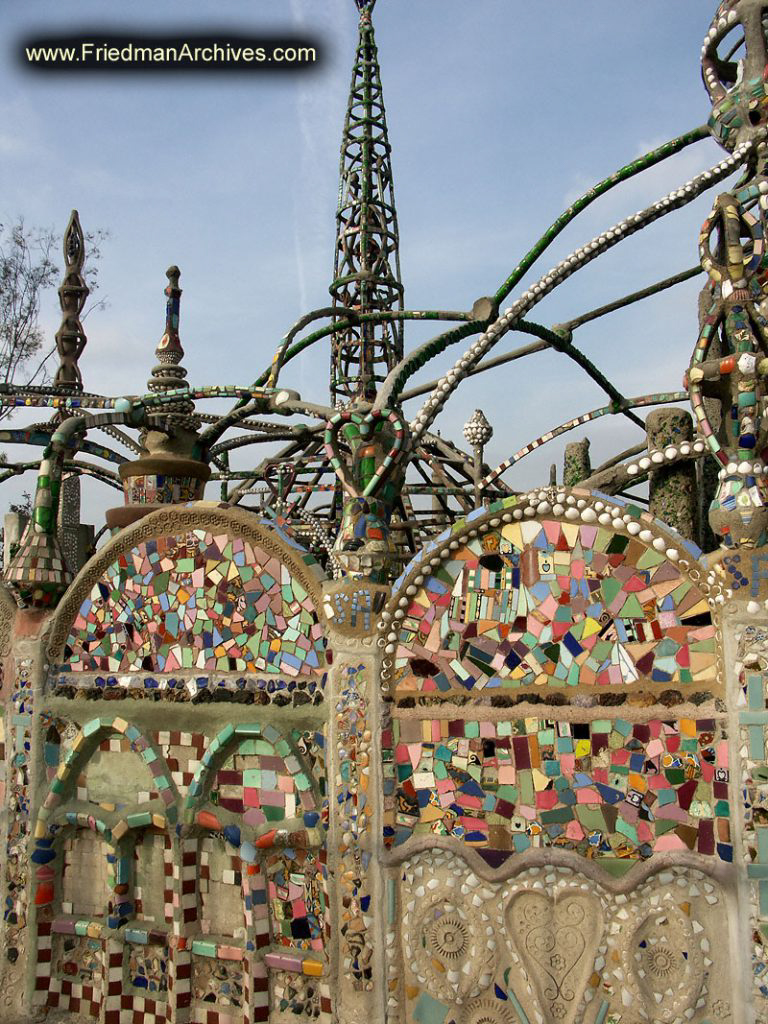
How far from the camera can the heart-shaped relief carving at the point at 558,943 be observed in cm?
467

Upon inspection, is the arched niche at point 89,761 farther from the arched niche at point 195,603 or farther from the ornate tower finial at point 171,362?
the ornate tower finial at point 171,362

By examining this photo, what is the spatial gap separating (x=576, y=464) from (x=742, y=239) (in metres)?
4.71

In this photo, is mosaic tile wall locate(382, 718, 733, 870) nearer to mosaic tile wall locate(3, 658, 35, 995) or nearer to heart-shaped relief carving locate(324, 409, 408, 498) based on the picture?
heart-shaped relief carving locate(324, 409, 408, 498)

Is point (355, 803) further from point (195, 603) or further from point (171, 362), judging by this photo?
point (171, 362)

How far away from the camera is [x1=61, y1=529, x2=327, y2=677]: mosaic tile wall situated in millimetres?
5656

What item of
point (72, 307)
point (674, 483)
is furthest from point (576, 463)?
point (72, 307)

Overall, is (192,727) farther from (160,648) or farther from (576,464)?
(576,464)

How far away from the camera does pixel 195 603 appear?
5.96 metres

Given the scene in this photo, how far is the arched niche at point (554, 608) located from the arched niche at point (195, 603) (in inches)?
28.2

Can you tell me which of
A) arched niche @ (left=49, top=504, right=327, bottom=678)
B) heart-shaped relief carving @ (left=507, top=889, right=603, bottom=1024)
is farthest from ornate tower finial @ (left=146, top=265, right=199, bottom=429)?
heart-shaped relief carving @ (left=507, top=889, right=603, bottom=1024)

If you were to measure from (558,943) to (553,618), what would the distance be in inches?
66.8

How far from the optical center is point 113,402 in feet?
24.2

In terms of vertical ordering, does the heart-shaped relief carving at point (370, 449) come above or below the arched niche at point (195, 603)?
above

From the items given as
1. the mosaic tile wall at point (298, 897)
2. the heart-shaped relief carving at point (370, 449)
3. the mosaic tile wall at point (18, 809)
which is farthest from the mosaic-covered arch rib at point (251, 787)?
the heart-shaped relief carving at point (370, 449)
